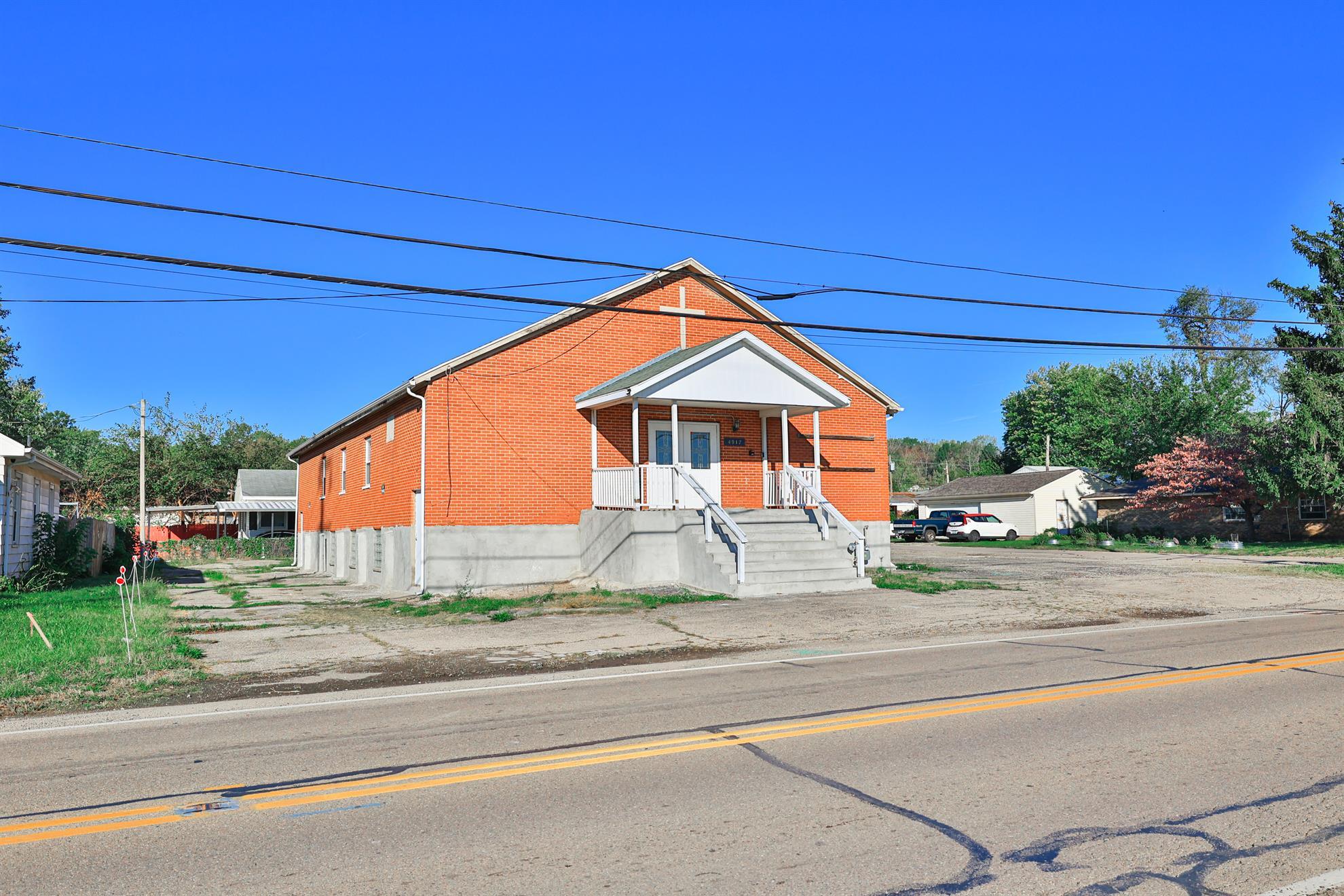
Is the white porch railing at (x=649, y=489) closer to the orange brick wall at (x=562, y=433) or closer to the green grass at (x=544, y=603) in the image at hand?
the orange brick wall at (x=562, y=433)

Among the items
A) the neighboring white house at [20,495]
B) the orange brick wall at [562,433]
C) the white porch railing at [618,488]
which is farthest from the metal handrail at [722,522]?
the neighboring white house at [20,495]

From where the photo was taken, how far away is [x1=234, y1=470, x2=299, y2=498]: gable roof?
2226 inches

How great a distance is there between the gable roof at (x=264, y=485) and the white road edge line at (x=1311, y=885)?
186ft

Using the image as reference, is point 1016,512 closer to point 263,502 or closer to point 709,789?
point 263,502

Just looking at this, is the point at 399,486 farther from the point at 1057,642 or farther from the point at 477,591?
the point at 1057,642

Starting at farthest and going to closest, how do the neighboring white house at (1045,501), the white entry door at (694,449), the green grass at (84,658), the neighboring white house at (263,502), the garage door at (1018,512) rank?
the garage door at (1018,512)
the neighboring white house at (1045,501)
the neighboring white house at (263,502)
the white entry door at (694,449)
the green grass at (84,658)

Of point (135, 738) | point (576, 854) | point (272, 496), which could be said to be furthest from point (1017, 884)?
point (272, 496)

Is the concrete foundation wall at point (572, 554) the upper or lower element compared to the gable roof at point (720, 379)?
lower

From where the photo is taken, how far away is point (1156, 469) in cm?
4394

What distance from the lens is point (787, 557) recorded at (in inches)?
800

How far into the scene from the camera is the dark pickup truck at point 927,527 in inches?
1998

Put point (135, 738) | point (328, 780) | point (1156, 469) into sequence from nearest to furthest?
point (328, 780)
point (135, 738)
point (1156, 469)

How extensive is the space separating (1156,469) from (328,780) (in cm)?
4446

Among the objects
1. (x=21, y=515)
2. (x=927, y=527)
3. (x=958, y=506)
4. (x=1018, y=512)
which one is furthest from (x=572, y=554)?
(x=958, y=506)
